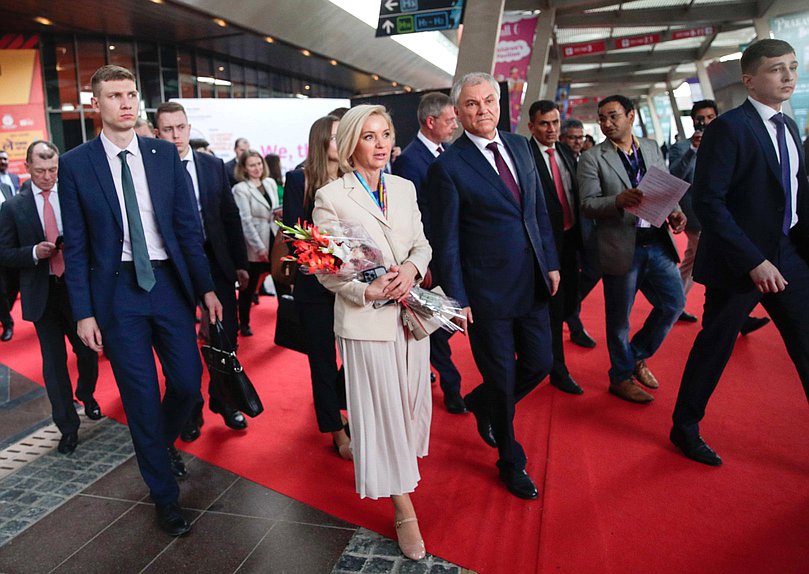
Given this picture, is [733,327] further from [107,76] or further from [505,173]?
[107,76]

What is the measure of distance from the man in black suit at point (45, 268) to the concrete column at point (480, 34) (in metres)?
5.65

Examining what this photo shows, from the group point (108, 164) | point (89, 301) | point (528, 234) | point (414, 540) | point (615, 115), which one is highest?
point (615, 115)

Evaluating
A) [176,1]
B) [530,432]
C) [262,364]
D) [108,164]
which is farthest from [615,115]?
[176,1]

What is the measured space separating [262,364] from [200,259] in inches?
112

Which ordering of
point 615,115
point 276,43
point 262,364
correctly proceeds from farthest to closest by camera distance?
point 276,43
point 262,364
point 615,115

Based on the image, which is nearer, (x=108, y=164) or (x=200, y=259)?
(x=108, y=164)

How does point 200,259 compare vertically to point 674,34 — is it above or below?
below

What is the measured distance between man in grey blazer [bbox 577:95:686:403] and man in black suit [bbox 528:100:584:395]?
25 centimetres

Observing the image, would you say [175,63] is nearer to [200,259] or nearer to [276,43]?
[276,43]

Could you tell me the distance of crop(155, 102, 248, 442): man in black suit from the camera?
4188mm

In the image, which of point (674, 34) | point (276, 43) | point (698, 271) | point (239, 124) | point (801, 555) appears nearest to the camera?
point (801, 555)

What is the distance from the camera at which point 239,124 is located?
34.6 ft

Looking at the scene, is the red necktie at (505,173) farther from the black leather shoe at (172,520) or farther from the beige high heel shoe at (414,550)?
the black leather shoe at (172,520)

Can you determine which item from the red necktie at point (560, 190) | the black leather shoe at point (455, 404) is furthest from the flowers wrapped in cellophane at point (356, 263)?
the red necktie at point (560, 190)
